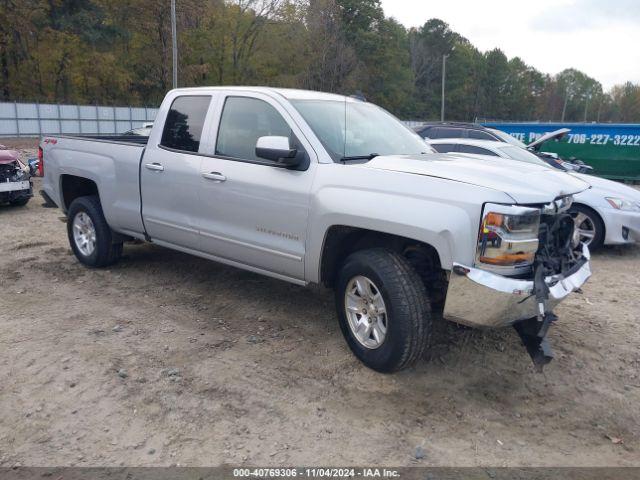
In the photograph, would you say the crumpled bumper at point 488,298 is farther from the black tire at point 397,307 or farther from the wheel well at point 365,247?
the wheel well at point 365,247

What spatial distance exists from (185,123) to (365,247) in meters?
2.31

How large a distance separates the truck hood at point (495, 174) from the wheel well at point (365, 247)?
19.0 inches

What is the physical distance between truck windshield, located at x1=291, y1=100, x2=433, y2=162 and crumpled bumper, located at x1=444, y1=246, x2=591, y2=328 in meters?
1.38

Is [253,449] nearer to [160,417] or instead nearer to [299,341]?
[160,417]

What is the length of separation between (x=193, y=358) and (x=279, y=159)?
1619 millimetres

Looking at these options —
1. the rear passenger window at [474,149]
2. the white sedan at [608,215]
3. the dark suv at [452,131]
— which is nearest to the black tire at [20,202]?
the dark suv at [452,131]

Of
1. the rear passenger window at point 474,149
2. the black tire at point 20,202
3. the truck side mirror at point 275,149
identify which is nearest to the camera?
the truck side mirror at point 275,149

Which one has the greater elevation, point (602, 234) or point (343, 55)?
point (343, 55)

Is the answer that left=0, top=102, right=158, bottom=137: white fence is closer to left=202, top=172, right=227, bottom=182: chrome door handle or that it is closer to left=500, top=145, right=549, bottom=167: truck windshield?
left=500, top=145, right=549, bottom=167: truck windshield

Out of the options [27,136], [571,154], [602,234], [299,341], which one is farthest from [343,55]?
[299,341]

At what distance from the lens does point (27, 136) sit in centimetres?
3098

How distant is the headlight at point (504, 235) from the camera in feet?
11.3

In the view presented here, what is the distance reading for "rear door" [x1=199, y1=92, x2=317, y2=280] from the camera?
440cm

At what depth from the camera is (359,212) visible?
395cm
